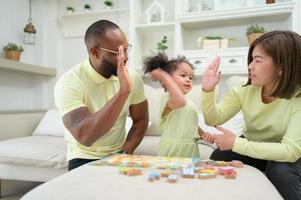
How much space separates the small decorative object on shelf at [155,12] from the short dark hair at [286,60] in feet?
5.19

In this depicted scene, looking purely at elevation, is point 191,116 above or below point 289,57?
below

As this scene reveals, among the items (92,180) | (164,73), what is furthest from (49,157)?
(92,180)

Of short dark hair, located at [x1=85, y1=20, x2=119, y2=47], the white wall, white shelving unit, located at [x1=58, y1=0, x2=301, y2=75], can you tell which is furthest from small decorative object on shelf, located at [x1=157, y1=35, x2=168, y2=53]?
short dark hair, located at [x1=85, y1=20, x2=119, y2=47]

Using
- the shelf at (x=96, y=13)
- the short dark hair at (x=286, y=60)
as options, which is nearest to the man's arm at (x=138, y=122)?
the short dark hair at (x=286, y=60)

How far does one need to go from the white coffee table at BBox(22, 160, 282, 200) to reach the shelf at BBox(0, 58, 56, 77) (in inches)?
71.5

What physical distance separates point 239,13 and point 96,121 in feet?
5.43

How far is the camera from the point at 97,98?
1276 millimetres

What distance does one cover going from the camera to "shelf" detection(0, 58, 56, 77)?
7.49ft

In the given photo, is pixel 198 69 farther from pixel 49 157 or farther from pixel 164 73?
pixel 49 157

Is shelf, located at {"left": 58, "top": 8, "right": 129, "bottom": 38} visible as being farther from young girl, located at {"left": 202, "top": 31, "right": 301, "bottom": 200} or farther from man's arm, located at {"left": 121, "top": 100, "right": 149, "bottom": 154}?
young girl, located at {"left": 202, "top": 31, "right": 301, "bottom": 200}

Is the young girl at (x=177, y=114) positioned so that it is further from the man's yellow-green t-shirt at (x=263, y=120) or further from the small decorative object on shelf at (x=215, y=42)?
the small decorative object on shelf at (x=215, y=42)

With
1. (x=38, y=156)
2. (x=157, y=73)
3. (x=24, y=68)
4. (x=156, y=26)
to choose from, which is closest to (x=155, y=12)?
(x=156, y=26)

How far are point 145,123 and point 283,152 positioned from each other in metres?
0.68

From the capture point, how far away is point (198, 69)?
2.33m
